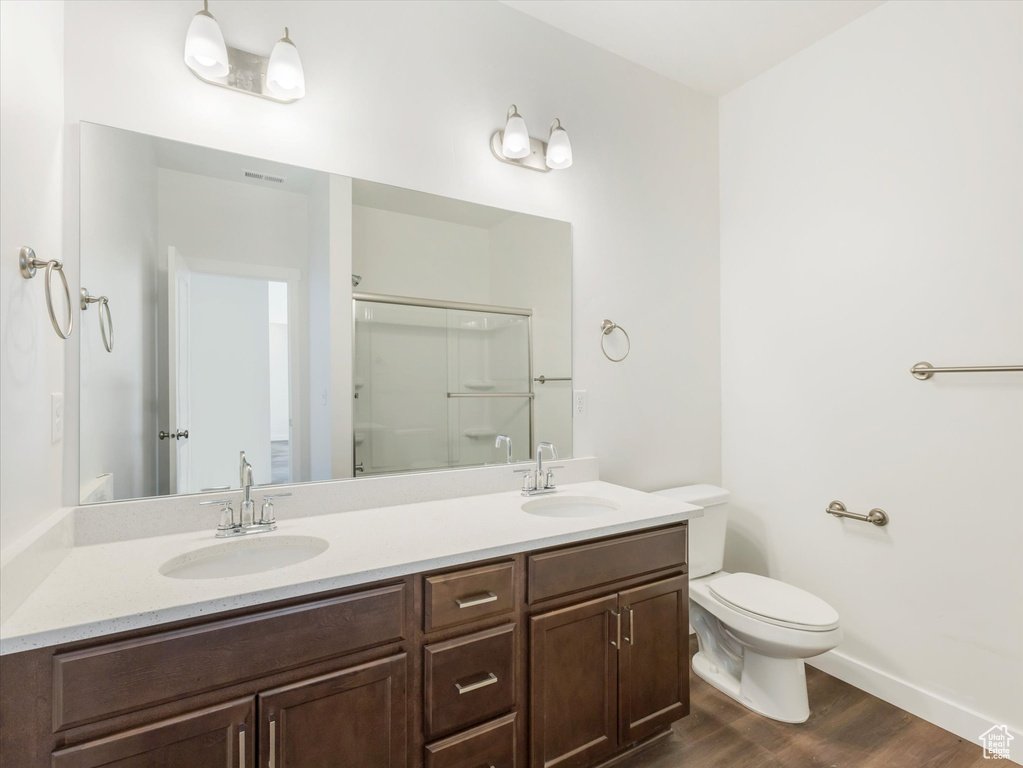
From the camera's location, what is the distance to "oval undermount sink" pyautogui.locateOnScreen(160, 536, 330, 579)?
1259mm

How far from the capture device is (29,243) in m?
1.08

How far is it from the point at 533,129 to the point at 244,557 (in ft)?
6.07

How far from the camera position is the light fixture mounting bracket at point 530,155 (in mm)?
1994

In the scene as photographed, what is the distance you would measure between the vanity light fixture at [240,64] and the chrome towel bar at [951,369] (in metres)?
2.36

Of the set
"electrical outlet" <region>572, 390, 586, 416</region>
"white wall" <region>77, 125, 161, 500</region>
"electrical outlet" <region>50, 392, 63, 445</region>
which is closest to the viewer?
"electrical outlet" <region>50, 392, 63, 445</region>

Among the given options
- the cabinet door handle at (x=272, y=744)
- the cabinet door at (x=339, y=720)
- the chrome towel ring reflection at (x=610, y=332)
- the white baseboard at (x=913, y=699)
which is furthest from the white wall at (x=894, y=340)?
the cabinet door handle at (x=272, y=744)

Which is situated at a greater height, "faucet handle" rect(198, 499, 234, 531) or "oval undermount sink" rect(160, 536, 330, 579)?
"faucet handle" rect(198, 499, 234, 531)

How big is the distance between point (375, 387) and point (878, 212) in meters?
2.10

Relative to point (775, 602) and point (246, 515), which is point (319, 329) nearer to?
point (246, 515)

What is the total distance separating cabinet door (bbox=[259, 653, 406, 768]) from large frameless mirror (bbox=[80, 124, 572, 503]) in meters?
0.67

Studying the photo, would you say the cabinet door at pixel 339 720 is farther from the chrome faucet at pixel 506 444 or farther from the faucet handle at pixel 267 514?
the chrome faucet at pixel 506 444

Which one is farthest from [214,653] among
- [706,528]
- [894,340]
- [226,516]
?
[894,340]

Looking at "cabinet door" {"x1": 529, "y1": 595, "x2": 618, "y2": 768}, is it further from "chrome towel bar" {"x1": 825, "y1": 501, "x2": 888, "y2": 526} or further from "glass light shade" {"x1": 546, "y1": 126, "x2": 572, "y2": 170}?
"glass light shade" {"x1": 546, "y1": 126, "x2": 572, "y2": 170}

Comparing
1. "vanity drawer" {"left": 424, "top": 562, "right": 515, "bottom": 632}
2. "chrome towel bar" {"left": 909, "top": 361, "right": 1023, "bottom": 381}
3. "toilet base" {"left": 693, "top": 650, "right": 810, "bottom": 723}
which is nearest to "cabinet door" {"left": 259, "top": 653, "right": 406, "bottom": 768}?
"vanity drawer" {"left": 424, "top": 562, "right": 515, "bottom": 632}
